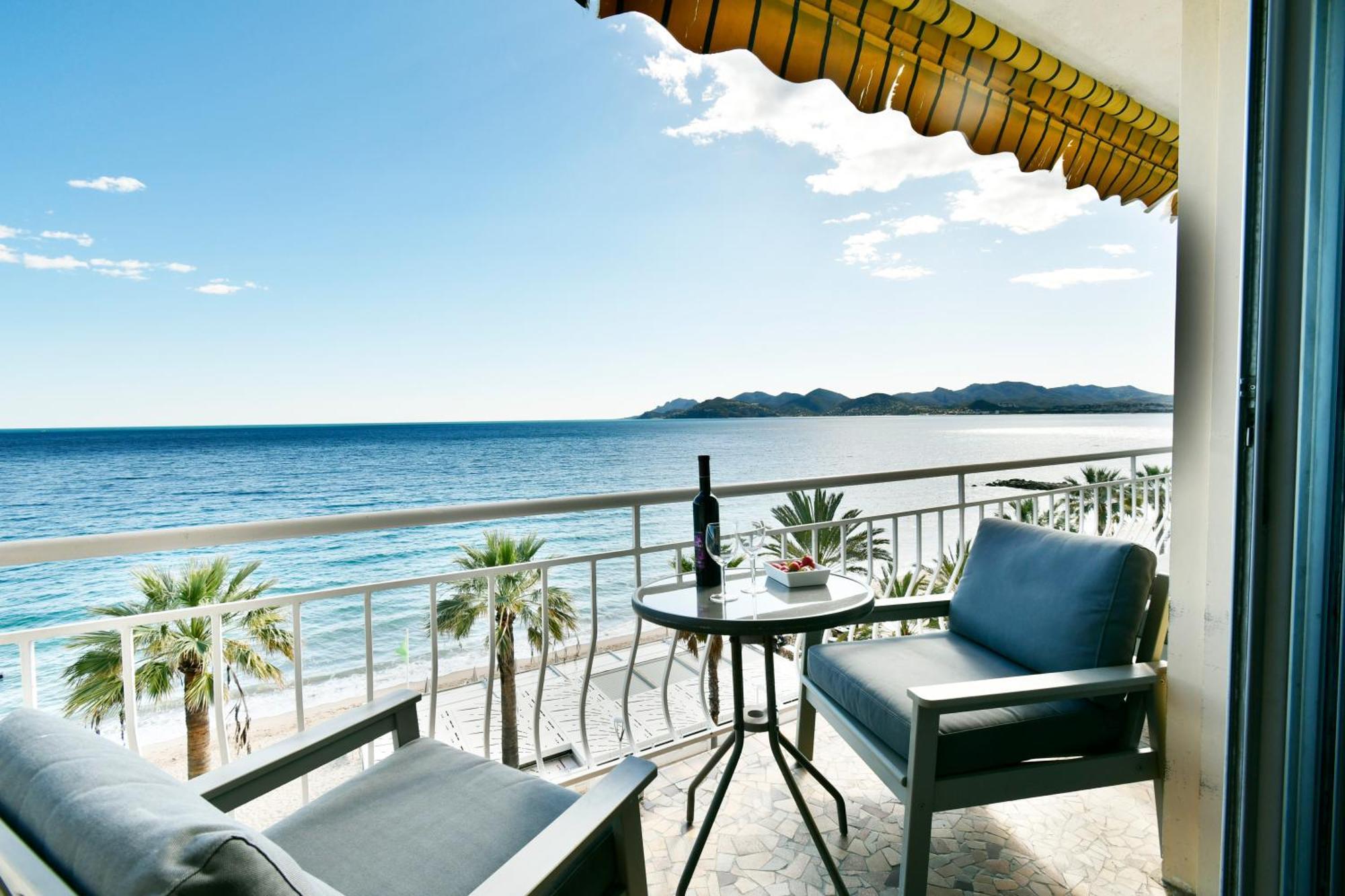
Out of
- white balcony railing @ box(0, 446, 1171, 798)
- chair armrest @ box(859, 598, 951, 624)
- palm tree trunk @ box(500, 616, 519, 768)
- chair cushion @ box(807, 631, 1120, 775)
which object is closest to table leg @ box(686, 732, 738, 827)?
white balcony railing @ box(0, 446, 1171, 798)

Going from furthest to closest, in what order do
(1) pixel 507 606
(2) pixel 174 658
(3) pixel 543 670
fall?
(1) pixel 507 606 → (2) pixel 174 658 → (3) pixel 543 670

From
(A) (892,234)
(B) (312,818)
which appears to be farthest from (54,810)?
(A) (892,234)

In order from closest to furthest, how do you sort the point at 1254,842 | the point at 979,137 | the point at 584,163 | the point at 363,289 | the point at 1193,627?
the point at 1254,842 → the point at 1193,627 → the point at 979,137 → the point at 584,163 → the point at 363,289

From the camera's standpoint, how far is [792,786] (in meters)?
1.74

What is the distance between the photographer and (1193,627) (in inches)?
60.9

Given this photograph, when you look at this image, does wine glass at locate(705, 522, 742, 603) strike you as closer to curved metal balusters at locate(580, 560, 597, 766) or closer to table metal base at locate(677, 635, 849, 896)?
table metal base at locate(677, 635, 849, 896)

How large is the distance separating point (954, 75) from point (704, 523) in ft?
5.69

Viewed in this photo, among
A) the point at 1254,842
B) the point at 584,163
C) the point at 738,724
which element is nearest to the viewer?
the point at 1254,842

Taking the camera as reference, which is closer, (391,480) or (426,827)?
(426,827)

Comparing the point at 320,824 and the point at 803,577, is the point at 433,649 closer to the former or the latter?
the point at 320,824

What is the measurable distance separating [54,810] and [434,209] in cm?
2383

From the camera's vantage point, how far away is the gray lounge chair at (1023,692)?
1474 mm

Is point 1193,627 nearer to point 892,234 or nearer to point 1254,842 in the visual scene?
point 1254,842

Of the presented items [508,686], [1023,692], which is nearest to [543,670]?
[1023,692]
